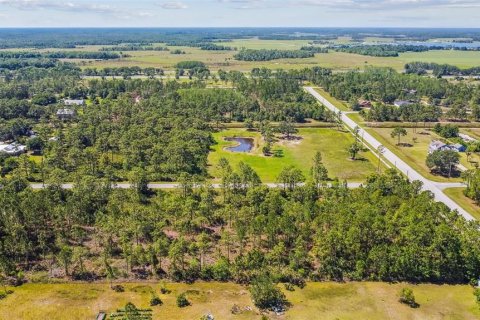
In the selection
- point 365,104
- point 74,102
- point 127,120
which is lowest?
point 127,120

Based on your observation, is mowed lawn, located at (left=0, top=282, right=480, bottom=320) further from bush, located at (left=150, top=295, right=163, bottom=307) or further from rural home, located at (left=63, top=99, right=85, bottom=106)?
rural home, located at (left=63, top=99, right=85, bottom=106)

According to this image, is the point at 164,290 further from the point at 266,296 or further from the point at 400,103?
the point at 400,103

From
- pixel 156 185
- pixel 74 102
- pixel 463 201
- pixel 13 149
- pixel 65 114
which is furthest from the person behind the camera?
pixel 74 102

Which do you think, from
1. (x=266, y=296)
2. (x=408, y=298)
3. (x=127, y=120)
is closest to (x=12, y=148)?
(x=127, y=120)

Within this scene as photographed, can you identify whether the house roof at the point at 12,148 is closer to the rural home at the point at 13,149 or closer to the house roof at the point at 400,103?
the rural home at the point at 13,149

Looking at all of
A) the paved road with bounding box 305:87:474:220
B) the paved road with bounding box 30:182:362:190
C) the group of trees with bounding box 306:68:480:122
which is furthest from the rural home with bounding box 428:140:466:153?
the paved road with bounding box 30:182:362:190

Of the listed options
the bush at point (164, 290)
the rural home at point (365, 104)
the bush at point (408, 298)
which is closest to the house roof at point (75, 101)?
the rural home at point (365, 104)

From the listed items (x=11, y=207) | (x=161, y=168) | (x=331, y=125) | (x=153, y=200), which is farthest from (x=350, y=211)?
(x=331, y=125)

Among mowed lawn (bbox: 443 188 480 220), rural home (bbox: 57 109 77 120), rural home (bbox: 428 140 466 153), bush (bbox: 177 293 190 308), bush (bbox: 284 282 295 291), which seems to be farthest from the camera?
rural home (bbox: 57 109 77 120)
